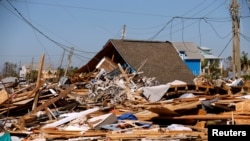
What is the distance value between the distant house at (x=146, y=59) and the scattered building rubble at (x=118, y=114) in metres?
7.04

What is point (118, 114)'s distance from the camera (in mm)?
12531

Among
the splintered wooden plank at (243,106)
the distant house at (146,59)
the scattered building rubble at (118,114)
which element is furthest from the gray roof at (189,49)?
the splintered wooden plank at (243,106)

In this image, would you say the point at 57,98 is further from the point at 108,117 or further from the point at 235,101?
the point at 235,101

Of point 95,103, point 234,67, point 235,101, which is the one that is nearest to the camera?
point 235,101

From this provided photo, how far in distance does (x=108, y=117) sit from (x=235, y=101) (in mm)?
3781

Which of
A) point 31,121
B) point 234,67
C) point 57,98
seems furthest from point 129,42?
point 31,121

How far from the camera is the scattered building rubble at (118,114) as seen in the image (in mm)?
9383

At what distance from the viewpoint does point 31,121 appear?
12.0 meters

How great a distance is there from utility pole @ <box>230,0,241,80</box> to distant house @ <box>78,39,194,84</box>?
399 cm

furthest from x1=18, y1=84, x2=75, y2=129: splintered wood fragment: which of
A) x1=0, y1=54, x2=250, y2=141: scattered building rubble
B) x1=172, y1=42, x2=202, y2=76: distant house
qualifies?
x1=172, y1=42, x2=202, y2=76: distant house

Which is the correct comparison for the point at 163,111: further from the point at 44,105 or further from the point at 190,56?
the point at 190,56

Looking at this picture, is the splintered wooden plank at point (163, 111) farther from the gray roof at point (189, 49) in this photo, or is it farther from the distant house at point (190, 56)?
the gray roof at point (189, 49)

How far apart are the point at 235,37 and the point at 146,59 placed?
5991 millimetres

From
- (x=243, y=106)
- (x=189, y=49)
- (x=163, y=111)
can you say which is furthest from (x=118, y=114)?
(x=189, y=49)
